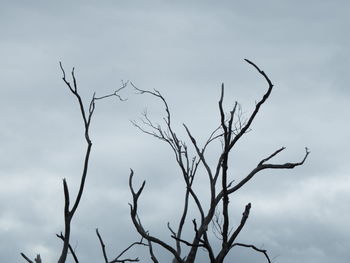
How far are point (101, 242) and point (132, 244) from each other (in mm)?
1175

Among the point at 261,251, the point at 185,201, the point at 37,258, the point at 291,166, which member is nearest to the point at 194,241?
the point at 261,251

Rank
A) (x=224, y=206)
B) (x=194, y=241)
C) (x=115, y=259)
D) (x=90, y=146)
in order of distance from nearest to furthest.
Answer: (x=224, y=206) < (x=194, y=241) < (x=90, y=146) < (x=115, y=259)

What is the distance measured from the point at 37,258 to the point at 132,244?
9.42 ft

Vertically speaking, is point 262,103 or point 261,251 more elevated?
point 262,103

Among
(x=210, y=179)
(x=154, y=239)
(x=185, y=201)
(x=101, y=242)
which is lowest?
(x=154, y=239)

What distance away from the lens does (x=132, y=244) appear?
40.6ft

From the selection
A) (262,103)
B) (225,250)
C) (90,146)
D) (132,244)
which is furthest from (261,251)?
(132,244)

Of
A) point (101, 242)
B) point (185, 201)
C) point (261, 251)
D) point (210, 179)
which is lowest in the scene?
point (261, 251)

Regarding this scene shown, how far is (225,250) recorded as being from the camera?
7789 millimetres

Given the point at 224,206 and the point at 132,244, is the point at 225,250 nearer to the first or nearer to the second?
the point at 224,206

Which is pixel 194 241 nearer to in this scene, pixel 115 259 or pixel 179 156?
pixel 115 259

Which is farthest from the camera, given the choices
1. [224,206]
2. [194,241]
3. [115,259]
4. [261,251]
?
[115,259]

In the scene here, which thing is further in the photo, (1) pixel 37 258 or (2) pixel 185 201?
(2) pixel 185 201

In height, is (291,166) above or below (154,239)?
above
